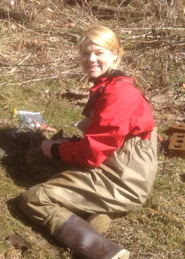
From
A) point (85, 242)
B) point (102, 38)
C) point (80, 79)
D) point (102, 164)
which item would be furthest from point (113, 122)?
point (80, 79)

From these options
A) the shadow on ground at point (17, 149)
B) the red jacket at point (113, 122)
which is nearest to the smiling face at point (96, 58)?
the red jacket at point (113, 122)

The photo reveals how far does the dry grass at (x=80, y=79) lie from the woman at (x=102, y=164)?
6.6 inches

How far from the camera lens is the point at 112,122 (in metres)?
3.56

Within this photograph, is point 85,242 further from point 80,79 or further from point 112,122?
point 80,79

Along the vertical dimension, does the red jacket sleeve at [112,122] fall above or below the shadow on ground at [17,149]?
above

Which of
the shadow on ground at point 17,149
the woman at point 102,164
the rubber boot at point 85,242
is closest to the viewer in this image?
the rubber boot at point 85,242

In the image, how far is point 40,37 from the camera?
731 centimetres

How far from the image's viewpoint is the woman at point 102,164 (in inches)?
141

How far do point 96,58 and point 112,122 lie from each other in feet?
1.95

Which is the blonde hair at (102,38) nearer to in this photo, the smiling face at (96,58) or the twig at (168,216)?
the smiling face at (96,58)

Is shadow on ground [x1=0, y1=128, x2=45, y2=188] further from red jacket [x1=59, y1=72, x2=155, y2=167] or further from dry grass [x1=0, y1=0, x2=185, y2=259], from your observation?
red jacket [x1=59, y1=72, x2=155, y2=167]

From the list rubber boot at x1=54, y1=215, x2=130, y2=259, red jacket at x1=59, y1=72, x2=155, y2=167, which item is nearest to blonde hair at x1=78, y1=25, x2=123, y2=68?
red jacket at x1=59, y1=72, x2=155, y2=167

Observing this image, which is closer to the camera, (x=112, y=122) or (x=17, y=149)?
(x=112, y=122)

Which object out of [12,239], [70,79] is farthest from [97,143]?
[70,79]
